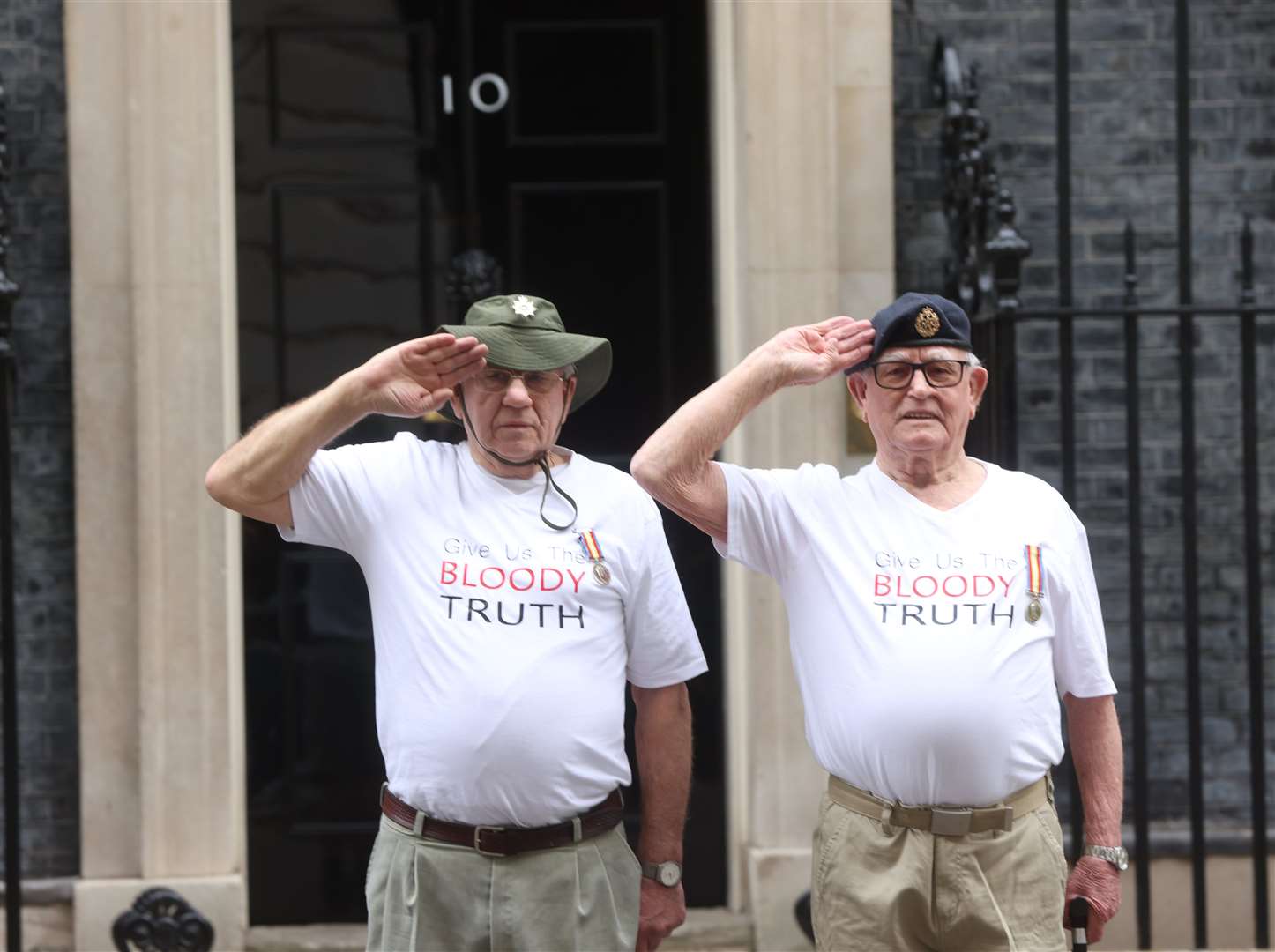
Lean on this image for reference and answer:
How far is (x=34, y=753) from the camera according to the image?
5.10 meters

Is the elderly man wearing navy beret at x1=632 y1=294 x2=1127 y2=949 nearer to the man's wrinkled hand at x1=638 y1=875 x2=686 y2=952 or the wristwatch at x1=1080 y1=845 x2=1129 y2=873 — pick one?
the wristwatch at x1=1080 y1=845 x2=1129 y2=873

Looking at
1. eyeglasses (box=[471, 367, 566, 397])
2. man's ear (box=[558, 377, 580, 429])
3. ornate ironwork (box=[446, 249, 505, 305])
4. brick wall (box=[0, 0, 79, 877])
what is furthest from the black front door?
eyeglasses (box=[471, 367, 566, 397])

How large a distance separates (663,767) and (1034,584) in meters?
0.77

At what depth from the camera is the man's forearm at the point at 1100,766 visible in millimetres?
3199

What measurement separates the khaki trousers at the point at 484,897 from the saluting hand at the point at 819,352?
3.05 feet

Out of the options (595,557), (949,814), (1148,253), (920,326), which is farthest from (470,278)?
(949,814)

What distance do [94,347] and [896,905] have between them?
3.04 meters

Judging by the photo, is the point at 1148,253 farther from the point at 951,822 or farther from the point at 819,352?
the point at 951,822

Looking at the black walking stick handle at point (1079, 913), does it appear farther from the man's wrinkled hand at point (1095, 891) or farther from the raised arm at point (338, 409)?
the raised arm at point (338, 409)

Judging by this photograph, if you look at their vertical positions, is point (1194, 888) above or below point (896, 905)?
below

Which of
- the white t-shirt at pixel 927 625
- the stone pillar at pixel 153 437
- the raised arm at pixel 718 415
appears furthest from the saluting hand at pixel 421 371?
the stone pillar at pixel 153 437

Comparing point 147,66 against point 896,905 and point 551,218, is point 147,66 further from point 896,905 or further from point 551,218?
point 896,905

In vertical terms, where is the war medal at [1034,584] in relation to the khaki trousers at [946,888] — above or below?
above

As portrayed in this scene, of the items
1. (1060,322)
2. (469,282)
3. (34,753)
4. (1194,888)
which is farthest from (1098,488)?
(34,753)
